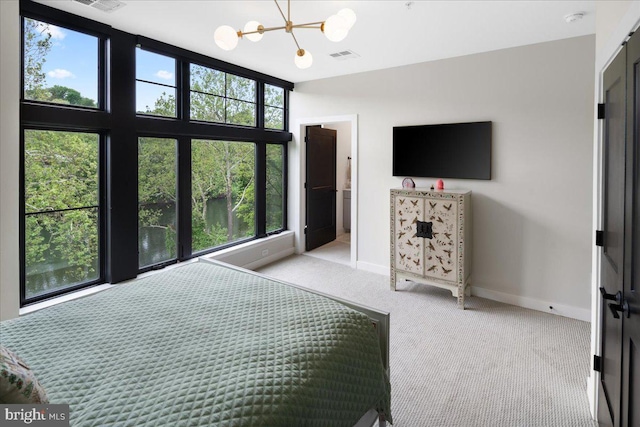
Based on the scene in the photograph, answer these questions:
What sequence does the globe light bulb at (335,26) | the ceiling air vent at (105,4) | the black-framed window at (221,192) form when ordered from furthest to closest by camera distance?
the black-framed window at (221,192) < the ceiling air vent at (105,4) < the globe light bulb at (335,26)

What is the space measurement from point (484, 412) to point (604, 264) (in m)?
1.10

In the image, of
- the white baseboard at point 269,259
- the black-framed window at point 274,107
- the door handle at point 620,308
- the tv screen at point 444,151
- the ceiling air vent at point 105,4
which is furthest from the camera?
the black-framed window at point 274,107

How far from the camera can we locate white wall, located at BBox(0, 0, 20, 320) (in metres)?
2.35

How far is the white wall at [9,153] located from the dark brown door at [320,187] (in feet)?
12.2

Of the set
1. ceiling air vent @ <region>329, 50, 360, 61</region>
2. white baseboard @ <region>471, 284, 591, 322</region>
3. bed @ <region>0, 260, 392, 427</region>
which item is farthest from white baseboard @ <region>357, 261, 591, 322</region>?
ceiling air vent @ <region>329, 50, 360, 61</region>

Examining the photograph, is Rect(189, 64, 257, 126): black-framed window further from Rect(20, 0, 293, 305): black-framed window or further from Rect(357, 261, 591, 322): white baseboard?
Rect(357, 261, 591, 322): white baseboard

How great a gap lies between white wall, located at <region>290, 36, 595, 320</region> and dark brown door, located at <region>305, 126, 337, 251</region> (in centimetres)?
163

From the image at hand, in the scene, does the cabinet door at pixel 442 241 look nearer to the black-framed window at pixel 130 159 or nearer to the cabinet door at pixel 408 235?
the cabinet door at pixel 408 235

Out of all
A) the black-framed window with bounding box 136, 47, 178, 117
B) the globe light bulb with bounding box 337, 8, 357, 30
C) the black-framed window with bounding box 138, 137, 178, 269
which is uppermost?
the black-framed window with bounding box 136, 47, 178, 117

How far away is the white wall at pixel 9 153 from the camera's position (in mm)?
2354

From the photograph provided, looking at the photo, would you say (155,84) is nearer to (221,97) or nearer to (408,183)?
(221,97)

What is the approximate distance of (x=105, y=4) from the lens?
276 centimetres

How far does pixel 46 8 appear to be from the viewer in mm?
2801

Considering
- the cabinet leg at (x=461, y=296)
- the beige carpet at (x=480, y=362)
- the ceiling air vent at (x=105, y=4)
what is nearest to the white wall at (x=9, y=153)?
the ceiling air vent at (x=105, y=4)
